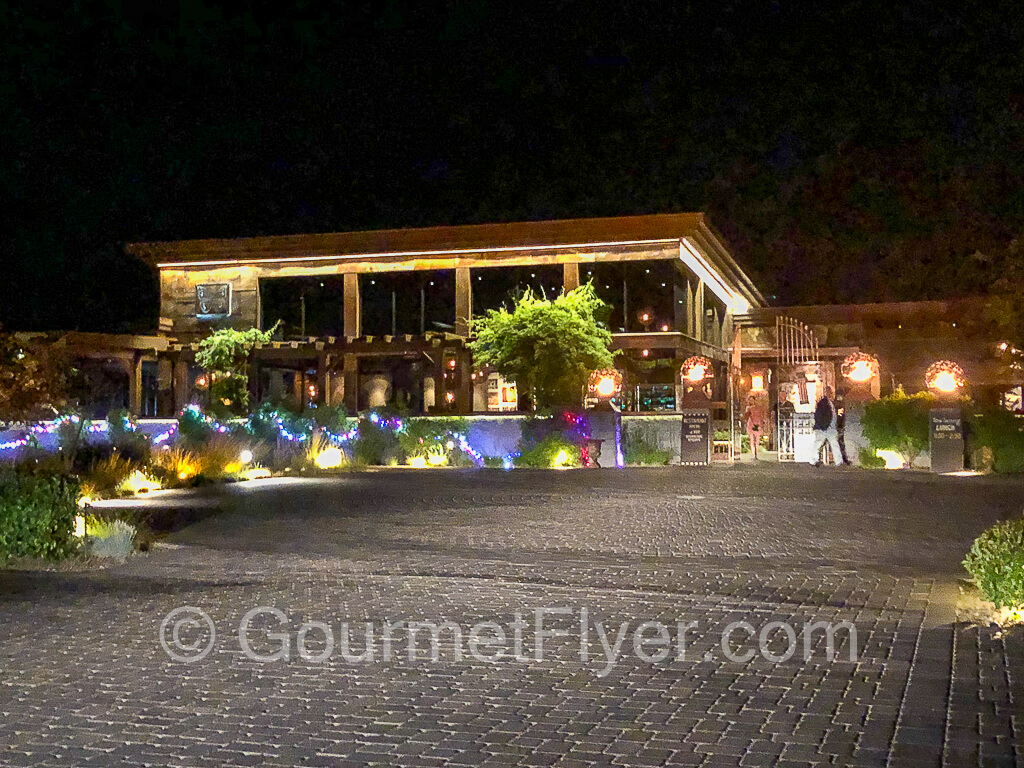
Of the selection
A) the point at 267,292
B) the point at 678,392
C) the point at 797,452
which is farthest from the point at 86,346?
the point at 797,452

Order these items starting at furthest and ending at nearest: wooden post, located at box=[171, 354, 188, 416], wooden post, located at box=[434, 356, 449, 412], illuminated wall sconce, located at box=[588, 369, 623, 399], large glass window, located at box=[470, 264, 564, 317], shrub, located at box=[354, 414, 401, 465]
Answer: large glass window, located at box=[470, 264, 564, 317], wooden post, located at box=[171, 354, 188, 416], wooden post, located at box=[434, 356, 449, 412], illuminated wall sconce, located at box=[588, 369, 623, 399], shrub, located at box=[354, 414, 401, 465]

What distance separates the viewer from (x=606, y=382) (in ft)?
91.5

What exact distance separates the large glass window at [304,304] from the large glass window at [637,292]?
364 inches

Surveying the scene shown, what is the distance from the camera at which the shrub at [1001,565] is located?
7.89 meters

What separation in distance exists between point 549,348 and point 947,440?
367 inches

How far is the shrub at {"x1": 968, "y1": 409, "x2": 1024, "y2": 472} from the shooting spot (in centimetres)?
2147

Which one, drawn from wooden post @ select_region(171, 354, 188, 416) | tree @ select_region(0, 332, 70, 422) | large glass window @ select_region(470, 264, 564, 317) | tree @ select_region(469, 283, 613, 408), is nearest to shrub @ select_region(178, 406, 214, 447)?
tree @ select_region(0, 332, 70, 422)

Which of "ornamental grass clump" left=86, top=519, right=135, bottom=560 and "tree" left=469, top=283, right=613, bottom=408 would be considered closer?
"ornamental grass clump" left=86, top=519, right=135, bottom=560

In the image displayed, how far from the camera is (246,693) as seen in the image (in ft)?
21.0

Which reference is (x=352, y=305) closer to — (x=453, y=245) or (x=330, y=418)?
(x=453, y=245)

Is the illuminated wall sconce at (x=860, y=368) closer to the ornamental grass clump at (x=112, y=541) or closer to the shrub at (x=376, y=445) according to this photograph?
the shrub at (x=376, y=445)

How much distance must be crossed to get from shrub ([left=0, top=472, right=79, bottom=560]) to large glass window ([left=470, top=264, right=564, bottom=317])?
1087 inches

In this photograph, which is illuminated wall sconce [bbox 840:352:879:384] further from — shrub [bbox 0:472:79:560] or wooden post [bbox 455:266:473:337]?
shrub [bbox 0:472:79:560]

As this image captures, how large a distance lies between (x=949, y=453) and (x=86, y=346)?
24460mm
